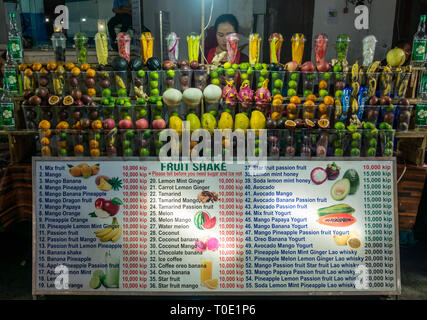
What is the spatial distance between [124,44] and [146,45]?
0.16 meters

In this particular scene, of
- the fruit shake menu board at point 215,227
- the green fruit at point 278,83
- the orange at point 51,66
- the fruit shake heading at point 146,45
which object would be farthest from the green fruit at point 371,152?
the orange at point 51,66

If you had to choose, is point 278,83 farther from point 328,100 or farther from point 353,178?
point 353,178

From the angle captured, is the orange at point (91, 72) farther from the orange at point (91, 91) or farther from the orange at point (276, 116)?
the orange at point (276, 116)

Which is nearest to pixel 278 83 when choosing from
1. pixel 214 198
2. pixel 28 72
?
pixel 214 198

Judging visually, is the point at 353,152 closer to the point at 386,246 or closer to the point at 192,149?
the point at 386,246

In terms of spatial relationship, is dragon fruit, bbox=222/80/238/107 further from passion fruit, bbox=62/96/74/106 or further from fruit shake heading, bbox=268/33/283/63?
passion fruit, bbox=62/96/74/106

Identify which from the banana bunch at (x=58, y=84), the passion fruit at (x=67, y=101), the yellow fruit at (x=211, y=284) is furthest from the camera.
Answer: the banana bunch at (x=58, y=84)

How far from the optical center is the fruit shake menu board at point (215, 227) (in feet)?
7.45

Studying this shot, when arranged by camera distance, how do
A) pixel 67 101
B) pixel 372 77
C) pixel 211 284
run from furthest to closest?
pixel 372 77
pixel 67 101
pixel 211 284

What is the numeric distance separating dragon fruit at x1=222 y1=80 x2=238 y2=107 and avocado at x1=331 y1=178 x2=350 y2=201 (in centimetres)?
90

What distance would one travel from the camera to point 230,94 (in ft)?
8.22

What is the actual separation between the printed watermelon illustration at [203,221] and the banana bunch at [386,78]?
5.34ft

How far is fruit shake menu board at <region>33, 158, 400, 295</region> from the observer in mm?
2271

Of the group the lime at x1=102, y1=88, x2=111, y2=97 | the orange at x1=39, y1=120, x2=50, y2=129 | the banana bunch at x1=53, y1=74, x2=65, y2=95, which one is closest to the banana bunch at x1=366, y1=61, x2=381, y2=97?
the lime at x1=102, y1=88, x2=111, y2=97
